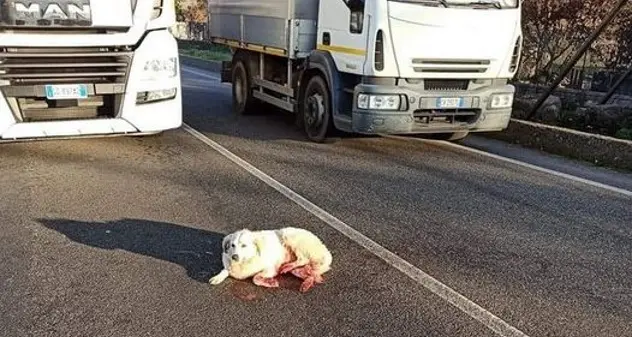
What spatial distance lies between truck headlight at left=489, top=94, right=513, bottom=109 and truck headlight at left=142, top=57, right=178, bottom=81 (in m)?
3.95

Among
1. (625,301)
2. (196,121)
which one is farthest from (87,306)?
(196,121)

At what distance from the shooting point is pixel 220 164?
22.7 ft

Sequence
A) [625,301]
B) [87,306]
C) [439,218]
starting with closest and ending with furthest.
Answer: [87,306] → [625,301] → [439,218]

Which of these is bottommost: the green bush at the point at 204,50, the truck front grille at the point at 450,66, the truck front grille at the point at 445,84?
the green bush at the point at 204,50

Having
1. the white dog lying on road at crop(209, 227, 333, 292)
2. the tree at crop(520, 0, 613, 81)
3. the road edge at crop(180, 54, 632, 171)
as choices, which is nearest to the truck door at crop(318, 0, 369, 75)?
the road edge at crop(180, 54, 632, 171)

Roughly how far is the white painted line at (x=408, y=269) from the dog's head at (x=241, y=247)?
1.01 m

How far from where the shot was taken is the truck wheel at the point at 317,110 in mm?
8094

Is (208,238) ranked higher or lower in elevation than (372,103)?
lower

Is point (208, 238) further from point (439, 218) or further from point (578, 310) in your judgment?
point (578, 310)

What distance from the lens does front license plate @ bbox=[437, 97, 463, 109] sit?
294 inches

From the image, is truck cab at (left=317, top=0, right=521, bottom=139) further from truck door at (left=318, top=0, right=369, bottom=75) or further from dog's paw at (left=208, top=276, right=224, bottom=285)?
dog's paw at (left=208, top=276, right=224, bottom=285)

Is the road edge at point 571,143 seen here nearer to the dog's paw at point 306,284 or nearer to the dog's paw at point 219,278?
the dog's paw at point 306,284

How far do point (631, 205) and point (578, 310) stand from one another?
2629 millimetres

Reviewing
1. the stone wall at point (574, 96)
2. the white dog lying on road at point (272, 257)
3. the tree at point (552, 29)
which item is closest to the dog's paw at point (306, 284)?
the white dog lying on road at point (272, 257)
